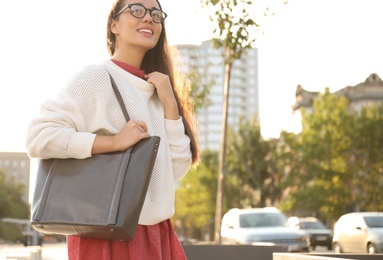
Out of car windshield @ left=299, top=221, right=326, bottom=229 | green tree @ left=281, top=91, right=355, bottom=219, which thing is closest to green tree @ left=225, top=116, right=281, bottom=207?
green tree @ left=281, top=91, right=355, bottom=219

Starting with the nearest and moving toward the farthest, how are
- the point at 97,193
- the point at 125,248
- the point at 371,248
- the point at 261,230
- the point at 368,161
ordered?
the point at 97,193 < the point at 125,248 < the point at 261,230 < the point at 371,248 < the point at 368,161

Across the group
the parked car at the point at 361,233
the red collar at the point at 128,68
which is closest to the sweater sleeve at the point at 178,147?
the red collar at the point at 128,68

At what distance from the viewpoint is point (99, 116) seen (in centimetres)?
263

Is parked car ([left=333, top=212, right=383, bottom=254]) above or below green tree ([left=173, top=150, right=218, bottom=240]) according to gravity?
below

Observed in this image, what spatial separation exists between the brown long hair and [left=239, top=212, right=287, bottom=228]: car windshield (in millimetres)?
17432

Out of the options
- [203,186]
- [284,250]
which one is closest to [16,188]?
[203,186]

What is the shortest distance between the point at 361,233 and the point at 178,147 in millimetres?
21066

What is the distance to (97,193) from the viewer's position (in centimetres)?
244

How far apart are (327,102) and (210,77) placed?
3297cm

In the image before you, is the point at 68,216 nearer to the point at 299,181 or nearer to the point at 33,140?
the point at 33,140

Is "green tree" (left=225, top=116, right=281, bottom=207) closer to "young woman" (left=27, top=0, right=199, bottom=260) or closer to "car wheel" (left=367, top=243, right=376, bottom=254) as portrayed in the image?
"car wheel" (left=367, top=243, right=376, bottom=254)

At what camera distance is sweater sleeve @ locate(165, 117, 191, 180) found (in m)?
2.84

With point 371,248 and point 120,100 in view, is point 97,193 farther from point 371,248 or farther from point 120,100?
point 371,248

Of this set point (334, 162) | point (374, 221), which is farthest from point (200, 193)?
point (374, 221)
